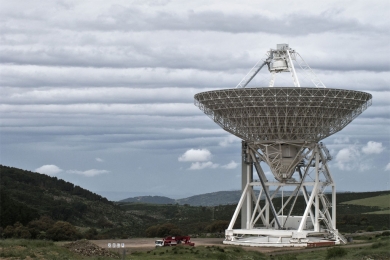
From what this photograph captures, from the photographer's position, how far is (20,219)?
8806 centimetres

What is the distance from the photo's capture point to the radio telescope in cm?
6150

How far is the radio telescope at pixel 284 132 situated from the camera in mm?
61500

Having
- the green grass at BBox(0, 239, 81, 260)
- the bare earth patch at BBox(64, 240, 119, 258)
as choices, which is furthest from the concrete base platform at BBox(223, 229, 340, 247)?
the green grass at BBox(0, 239, 81, 260)

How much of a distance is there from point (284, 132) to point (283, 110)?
283 centimetres

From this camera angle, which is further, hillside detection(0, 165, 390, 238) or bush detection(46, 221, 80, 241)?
hillside detection(0, 165, 390, 238)

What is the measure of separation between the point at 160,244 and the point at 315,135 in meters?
17.6

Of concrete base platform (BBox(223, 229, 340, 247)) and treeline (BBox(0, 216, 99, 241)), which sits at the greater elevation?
treeline (BBox(0, 216, 99, 241))

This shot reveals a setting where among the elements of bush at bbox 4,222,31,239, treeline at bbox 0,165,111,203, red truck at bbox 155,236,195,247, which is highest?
treeline at bbox 0,165,111,203

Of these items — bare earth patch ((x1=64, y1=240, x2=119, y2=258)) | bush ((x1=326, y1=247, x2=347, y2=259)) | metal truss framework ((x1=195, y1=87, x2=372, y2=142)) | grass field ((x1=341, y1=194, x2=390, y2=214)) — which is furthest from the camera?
grass field ((x1=341, y1=194, x2=390, y2=214))

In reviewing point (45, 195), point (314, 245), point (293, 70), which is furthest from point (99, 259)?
point (45, 195)

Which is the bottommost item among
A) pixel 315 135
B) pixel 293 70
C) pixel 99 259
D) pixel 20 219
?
pixel 99 259

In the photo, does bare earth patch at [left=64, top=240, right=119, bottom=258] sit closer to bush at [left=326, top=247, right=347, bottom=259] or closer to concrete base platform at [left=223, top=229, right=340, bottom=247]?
bush at [left=326, top=247, right=347, bottom=259]

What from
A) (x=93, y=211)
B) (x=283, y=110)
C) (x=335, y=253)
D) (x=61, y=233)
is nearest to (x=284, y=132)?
(x=283, y=110)

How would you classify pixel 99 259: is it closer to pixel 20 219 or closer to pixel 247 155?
pixel 247 155
